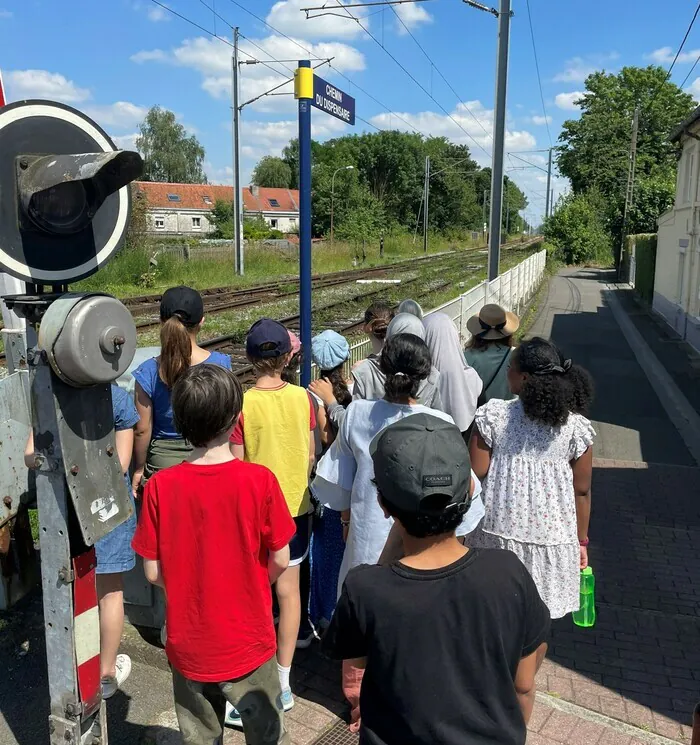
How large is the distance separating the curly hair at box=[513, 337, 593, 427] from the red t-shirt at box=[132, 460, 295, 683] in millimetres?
1192

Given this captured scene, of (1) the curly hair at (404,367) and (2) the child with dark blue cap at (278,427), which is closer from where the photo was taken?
(1) the curly hair at (404,367)

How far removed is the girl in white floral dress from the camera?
9.81ft

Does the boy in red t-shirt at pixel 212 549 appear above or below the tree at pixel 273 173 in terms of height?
below

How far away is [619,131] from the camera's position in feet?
182

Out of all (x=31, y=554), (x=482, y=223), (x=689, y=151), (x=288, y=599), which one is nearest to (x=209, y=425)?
(x=288, y=599)

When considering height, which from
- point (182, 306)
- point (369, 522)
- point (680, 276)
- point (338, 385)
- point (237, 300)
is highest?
point (182, 306)

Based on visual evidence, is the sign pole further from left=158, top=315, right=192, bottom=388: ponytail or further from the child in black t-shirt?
the child in black t-shirt

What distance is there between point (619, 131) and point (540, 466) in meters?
59.7

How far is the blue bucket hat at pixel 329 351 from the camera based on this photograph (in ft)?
11.8

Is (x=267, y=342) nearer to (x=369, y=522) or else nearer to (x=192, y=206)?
(x=369, y=522)

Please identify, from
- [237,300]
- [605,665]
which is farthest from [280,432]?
[237,300]

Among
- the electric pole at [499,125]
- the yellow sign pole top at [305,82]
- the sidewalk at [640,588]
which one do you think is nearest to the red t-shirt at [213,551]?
the sidewalk at [640,588]

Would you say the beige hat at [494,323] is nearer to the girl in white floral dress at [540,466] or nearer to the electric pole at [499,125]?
the girl in white floral dress at [540,466]

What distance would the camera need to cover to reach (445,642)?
1639 mm
